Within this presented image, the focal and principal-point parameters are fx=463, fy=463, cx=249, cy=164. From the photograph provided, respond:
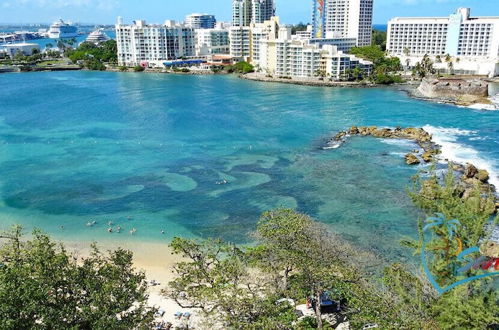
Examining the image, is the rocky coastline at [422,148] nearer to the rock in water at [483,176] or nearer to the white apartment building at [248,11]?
the rock in water at [483,176]

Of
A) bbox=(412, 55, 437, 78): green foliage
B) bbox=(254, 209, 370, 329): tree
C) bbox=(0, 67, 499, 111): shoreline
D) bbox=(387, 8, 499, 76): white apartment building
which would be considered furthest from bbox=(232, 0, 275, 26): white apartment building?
bbox=(254, 209, 370, 329): tree

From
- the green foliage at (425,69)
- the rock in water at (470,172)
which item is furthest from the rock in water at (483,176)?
the green foliage at (425,69)

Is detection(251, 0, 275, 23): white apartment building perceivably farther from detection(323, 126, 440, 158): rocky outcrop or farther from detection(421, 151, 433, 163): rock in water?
detection(421, 151, 433, 163): rock in water

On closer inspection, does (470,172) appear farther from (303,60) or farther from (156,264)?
(303,60)

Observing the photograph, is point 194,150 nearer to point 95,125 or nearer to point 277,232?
point 95,125

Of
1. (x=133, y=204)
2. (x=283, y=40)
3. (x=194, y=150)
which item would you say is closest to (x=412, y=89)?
(x=283, y=40)
